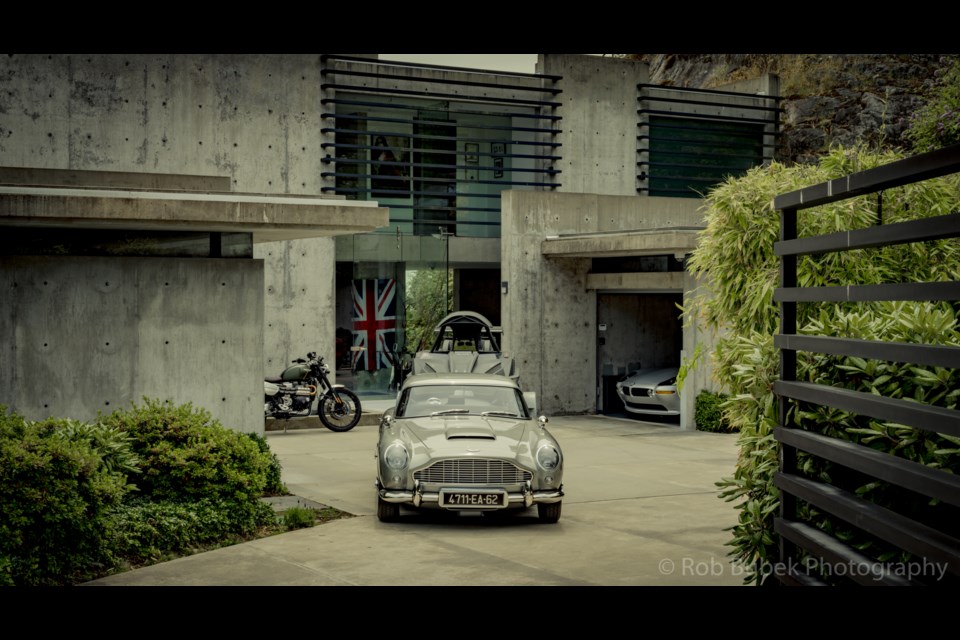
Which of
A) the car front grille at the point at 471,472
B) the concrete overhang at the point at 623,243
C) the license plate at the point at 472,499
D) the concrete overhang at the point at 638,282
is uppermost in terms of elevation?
the concrete overhang at the point at 623,243

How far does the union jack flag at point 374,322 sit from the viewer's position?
2308 centimetres

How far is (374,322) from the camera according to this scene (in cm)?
2325

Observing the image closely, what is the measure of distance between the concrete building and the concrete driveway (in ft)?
7.98

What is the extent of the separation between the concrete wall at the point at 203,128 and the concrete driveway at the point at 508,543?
7.32 metres

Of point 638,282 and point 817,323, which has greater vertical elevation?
point 638,282

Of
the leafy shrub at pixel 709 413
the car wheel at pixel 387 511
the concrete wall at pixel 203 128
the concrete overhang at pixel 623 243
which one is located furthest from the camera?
the concrete wall at pixel 203 128

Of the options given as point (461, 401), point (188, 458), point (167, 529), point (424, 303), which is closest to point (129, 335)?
point (188, 458)

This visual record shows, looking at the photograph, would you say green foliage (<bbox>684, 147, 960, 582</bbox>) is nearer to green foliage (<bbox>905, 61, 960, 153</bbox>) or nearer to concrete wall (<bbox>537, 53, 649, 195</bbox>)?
green foliage (<bbox>905, 61, 960, 153</bbox>)

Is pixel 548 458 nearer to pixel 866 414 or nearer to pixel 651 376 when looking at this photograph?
pixel 866 414

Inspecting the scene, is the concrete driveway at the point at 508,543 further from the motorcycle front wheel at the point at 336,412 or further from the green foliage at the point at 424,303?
the green foliage at the point at 424,303

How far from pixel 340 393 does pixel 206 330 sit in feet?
23.8

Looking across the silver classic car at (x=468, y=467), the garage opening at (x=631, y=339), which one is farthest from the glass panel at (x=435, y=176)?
the silver classic car at (x=468, y=467)

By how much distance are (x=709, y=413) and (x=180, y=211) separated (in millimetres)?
11324

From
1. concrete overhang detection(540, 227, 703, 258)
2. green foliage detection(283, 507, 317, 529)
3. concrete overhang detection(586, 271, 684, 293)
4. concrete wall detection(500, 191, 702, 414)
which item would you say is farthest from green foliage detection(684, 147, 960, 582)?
concrete wall detection(500, 191, 702, 414)
